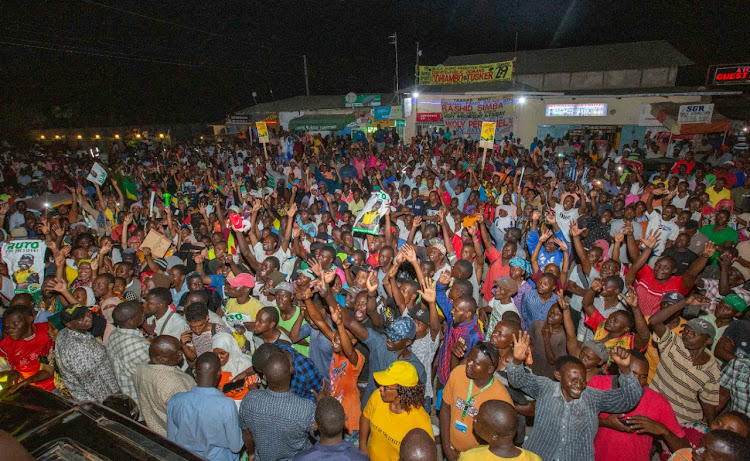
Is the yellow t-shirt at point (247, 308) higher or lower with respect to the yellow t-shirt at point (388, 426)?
higher

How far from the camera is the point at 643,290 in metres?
5.01

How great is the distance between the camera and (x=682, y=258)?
18.1ft

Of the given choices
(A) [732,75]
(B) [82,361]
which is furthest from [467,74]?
(B) [82,361]

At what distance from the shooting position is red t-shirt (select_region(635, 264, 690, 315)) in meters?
4.84

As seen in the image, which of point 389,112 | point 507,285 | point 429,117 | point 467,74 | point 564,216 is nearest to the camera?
point 507,285

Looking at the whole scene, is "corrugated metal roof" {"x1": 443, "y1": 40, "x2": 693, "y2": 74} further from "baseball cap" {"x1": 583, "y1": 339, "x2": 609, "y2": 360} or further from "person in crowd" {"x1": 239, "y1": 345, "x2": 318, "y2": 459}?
"person in crowd" {"x1": 239, "y1": 345, "x2": 318, "y2": 459}

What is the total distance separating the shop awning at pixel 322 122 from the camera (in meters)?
26.2

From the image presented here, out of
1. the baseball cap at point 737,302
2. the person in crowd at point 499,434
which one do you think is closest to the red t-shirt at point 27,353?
the person in crowd at point 499,434

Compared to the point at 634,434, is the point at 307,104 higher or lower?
higher

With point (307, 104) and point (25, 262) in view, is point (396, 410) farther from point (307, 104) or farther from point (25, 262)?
point (307, 104)

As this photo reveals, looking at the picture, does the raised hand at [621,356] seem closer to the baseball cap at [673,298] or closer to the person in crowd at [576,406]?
the person in crowd at [576,406]

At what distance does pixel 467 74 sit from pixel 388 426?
76.5ft

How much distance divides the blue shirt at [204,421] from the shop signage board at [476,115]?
63.6 feet

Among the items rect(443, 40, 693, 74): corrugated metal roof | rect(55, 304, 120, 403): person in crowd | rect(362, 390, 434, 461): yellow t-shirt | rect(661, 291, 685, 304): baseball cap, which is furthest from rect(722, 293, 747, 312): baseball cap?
rect(443, 40, 693, 74): corrugated metal roof
